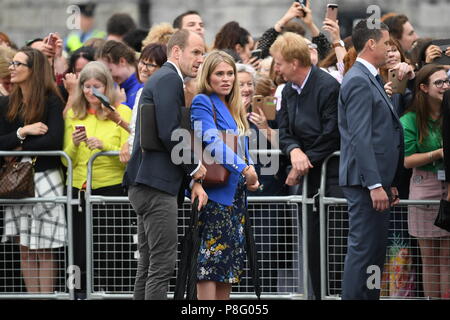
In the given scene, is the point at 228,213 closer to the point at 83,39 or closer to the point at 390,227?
the point at 390,227

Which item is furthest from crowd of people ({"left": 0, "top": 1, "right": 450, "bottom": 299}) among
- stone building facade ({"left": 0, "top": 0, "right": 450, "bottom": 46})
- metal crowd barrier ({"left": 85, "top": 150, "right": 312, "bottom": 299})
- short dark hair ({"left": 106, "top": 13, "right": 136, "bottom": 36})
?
stone building facade ({"left": 0, "top": 0, "right": 450, "bottom": 46})

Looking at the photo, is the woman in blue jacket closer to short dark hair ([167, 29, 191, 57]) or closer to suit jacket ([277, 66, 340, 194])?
short dark hair ([167, 29, 191, 57])

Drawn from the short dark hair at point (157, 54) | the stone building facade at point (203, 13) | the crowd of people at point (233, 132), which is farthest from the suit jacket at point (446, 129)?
the stone building facade at point (203, 13)

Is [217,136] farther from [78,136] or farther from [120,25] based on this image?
[120,25]

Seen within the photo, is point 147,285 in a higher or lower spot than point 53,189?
lower

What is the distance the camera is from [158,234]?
27.6 ft

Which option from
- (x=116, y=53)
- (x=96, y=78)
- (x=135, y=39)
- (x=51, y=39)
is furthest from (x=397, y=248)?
(x=135, y=39)

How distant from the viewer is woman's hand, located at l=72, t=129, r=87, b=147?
960 centimetres

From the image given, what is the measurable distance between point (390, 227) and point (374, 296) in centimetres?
88

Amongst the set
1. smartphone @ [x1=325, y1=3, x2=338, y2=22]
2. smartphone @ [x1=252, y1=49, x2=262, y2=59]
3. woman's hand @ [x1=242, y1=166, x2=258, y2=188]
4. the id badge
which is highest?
smartphone @ [x1=325, y1=3, x2=338, y2=22]

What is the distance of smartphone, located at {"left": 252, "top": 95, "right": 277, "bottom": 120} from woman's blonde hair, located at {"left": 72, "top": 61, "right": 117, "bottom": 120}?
1187mm

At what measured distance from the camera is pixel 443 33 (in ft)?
77.6

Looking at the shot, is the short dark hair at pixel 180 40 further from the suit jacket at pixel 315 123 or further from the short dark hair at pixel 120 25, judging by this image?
the short dark hair at pixel 120 25
